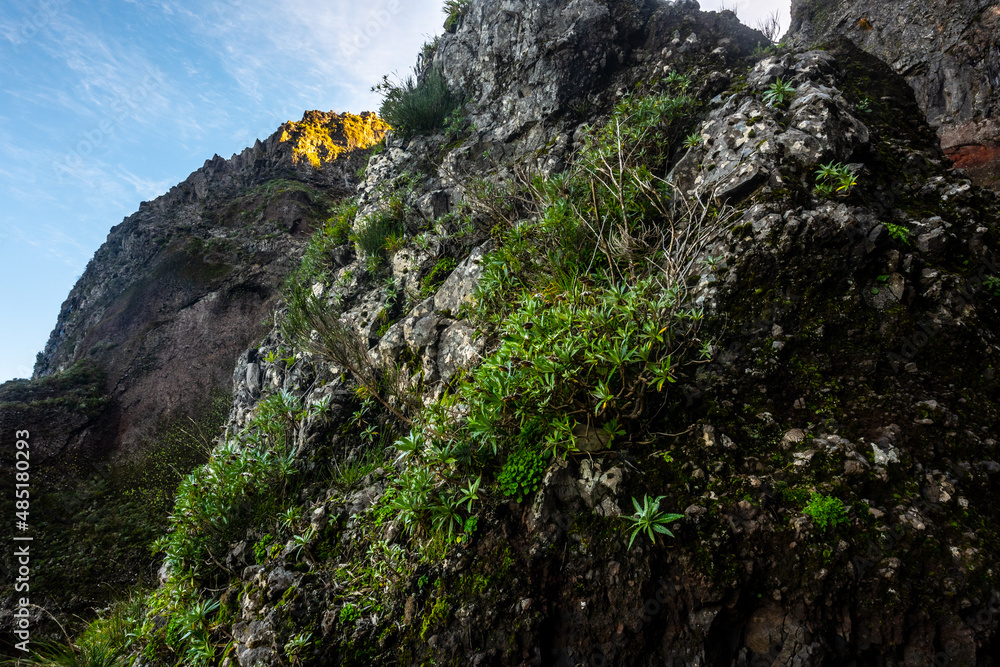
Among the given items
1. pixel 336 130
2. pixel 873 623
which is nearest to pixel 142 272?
pixel 336 130

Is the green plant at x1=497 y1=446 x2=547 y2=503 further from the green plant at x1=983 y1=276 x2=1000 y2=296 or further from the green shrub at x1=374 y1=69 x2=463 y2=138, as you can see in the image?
the green shrub at x1=374 y1=69 x2=463 y2=138

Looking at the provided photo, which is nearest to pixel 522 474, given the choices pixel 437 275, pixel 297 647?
pixel 297 647

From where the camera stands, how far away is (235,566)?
13.5ft

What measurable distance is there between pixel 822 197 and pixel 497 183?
3.90 metres

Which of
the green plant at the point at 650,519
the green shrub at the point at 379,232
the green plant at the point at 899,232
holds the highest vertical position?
the green shrub at the point at 379,232

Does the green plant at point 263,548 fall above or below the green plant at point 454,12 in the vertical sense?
below

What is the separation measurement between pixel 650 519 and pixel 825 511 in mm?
961

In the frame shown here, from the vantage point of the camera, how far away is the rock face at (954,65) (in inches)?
203

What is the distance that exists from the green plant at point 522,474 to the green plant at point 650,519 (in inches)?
26.2

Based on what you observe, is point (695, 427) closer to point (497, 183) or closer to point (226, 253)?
point (497, 183)

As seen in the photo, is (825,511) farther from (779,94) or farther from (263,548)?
(263,548)

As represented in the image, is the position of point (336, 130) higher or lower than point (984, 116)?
higher

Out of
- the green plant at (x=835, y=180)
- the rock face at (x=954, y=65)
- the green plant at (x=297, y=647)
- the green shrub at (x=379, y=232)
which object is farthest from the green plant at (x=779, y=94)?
the green plant at (x=297, y=647)

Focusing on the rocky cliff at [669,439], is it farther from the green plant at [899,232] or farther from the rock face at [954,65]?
the rock face at [954,65]
